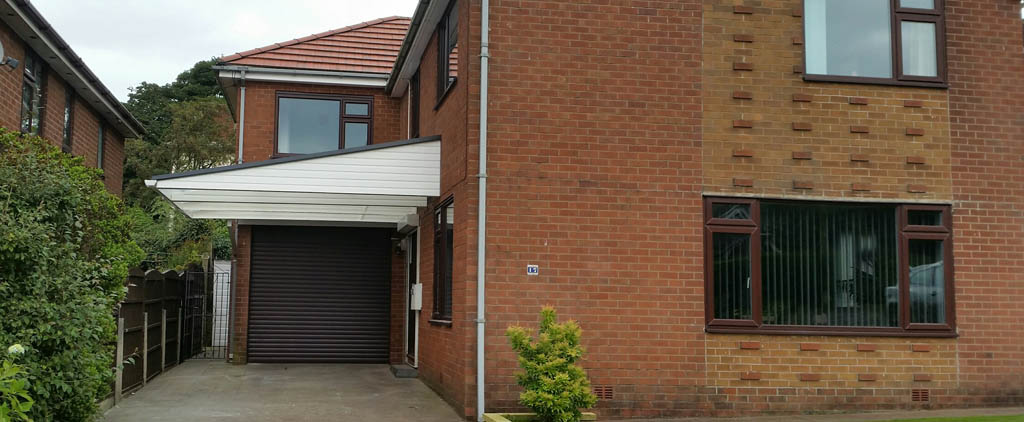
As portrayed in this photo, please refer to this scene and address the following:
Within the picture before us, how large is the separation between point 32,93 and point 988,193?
49.6 ft

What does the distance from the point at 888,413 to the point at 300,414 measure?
6828 millimetres

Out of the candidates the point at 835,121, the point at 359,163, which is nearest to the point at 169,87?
the point at 359,163

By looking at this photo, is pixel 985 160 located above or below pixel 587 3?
below

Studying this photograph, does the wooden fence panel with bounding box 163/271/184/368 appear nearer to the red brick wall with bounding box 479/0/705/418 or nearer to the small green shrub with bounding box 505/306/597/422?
the red brick wall with bounding box 479/0/705/418

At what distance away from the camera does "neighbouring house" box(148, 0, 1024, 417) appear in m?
11.0

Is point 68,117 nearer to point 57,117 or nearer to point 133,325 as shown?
point 57,117

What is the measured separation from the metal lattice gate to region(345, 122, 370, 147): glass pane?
3913 mm

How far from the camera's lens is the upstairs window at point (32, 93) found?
1620cm

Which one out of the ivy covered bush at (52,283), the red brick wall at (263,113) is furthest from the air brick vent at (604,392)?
the red brick wall at (263,113)

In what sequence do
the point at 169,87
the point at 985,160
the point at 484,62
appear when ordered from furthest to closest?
the point at 169,87 < the point at 985,160 < the point at 484,62

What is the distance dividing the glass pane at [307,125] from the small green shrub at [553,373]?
31.8 feet

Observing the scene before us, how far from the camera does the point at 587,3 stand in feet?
37.2

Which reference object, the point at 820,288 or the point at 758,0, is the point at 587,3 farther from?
the point at 820,288

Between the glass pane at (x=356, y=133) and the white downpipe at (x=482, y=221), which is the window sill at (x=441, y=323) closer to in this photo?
the white downpipe at (x=482, y=221)
